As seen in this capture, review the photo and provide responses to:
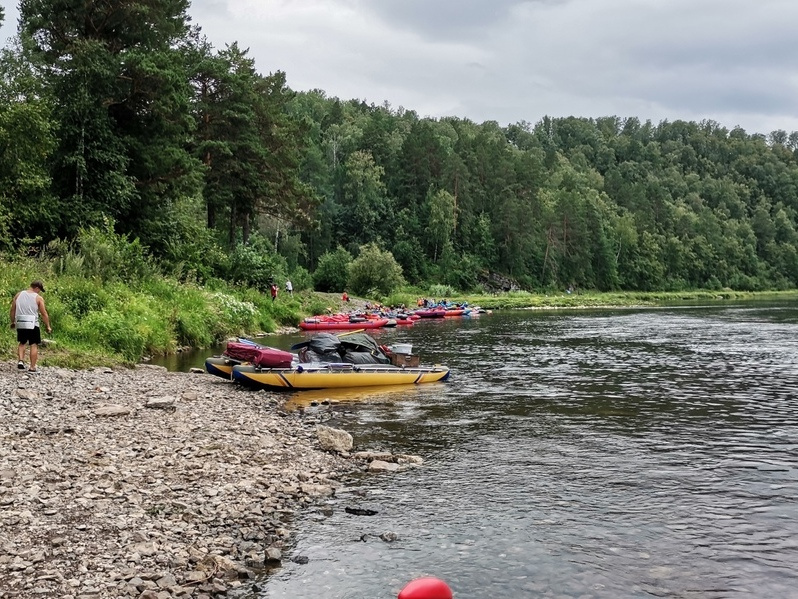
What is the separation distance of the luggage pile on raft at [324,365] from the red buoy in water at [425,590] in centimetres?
1408

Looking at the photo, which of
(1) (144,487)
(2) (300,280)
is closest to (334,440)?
(1) (144,487)

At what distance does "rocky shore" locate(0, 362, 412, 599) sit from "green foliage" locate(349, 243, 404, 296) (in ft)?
161

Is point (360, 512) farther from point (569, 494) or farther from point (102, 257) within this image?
point (102, 257)

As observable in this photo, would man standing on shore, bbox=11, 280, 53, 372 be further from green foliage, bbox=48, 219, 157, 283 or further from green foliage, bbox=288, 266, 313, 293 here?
green foliage, bbox=288, 266, 313, 293

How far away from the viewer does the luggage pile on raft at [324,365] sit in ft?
58.5

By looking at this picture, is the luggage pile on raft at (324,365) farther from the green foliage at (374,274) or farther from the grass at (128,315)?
the green foliage at (374,274)

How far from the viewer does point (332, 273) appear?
225 ft

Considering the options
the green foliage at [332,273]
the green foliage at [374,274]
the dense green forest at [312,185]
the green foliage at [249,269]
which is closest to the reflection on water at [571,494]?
the dense green forest at [312,185]

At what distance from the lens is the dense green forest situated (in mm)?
30047

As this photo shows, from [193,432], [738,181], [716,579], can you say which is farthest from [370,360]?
[738,181]

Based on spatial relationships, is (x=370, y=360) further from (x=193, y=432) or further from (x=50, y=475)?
(x=50, y=475)

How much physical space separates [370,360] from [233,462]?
9.66m

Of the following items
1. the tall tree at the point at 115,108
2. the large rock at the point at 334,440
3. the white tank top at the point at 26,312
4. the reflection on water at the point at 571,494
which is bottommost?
the reflection on water at the point at 571,494

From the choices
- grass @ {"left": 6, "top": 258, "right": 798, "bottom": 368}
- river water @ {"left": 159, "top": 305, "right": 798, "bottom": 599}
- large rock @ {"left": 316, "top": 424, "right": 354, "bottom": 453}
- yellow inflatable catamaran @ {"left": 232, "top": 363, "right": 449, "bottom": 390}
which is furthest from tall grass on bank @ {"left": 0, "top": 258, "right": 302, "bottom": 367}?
large rock @ {"left": 316, "top": 424, "right": 354, "bottom": 453}
